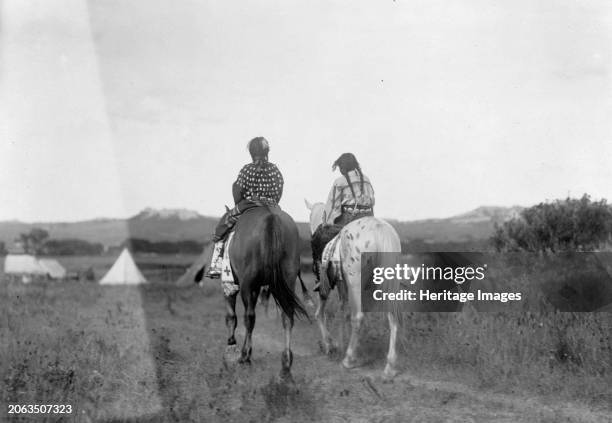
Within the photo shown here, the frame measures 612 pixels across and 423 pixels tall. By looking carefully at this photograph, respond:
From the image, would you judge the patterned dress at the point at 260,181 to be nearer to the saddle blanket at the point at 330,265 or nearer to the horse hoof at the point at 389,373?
the saddle blanket at the point at 330,265

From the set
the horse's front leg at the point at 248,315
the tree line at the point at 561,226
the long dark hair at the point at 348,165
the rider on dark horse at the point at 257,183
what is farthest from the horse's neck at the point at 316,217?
the tree line at the point at 561,226

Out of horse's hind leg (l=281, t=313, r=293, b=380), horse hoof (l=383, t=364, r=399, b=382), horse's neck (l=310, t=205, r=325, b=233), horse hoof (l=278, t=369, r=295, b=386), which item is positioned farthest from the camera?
horse's neck (l=310, t=205, r=325, b=233)

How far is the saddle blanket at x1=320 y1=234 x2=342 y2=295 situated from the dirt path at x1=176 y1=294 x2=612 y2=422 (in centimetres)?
133

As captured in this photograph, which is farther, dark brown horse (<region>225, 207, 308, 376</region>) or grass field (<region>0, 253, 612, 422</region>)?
dark brown horse (<region>225, 207, 308, 376</region>)

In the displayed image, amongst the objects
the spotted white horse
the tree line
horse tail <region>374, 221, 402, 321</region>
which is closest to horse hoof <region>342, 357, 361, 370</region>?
the spotted white horse

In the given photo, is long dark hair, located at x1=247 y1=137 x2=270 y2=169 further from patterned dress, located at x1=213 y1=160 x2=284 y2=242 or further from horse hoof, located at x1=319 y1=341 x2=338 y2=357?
horse hoof, located at x1=319 y1=341 x2=338 y2=357

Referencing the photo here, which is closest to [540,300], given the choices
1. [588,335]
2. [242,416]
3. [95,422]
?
[588,335]

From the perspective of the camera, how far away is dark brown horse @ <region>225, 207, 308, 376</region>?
31.0 feet

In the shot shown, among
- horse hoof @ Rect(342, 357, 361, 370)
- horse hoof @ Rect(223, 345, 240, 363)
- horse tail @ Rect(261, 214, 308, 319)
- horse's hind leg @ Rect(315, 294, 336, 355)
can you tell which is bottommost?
horse hoof @ Rect(342, 357, 361, 370)

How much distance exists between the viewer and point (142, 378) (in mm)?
9406

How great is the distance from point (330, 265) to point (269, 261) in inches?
59.0

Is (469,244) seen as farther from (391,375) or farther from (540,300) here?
(391,375)

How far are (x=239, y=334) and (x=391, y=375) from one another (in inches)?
214

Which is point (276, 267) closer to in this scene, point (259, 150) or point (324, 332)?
point (259, 150)
